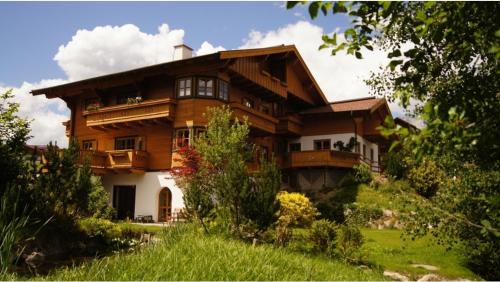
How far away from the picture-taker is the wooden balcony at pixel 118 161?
→ 25000 millimetres

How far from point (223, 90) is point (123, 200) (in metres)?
9.50

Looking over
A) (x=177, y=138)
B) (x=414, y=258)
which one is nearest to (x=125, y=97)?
(x=177, y=138)

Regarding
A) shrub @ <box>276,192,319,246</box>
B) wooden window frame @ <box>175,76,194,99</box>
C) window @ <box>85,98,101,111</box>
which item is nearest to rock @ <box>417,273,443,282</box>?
shrub @ <box>276,192,319,246</box>

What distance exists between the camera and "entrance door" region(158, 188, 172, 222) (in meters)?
24.7

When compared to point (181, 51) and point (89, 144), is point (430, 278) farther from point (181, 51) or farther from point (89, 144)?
point (89, 144)

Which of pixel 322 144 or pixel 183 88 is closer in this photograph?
pixel 183 88

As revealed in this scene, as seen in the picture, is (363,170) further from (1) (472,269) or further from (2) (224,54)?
(2) (224,54)

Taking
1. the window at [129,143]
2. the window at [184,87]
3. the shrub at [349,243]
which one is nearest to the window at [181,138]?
the window at [184,87]

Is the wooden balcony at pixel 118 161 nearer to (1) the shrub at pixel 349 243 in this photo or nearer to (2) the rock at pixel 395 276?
(1) the shrub at pixel 349 243

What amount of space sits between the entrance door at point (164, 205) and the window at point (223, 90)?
639cm

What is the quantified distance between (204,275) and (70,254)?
1029cm

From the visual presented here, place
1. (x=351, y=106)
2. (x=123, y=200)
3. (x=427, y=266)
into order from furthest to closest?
(x=351, y=106) < (x=123, y=200) < (x=427, y=266)

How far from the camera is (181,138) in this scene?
79.8 ft

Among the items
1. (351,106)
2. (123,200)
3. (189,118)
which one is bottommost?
(123,200)
